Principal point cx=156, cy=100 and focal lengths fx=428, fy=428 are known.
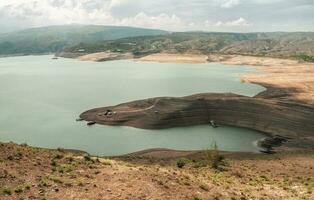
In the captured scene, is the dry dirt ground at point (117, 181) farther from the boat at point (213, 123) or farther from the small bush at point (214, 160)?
the boat at point (213, 123)

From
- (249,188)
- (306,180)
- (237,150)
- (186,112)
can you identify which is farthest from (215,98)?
(249,188)

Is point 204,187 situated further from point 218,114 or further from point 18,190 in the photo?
point 218,114

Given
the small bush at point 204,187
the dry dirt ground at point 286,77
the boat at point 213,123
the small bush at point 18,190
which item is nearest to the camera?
the small bush at point 18,190

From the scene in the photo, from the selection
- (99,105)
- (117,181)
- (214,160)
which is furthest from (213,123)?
(117,181)

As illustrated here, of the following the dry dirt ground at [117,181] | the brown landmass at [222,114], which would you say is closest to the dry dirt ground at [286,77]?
the brown landmass at [222,114]

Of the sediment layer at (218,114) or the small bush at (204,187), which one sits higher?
the small bush at (204,187)

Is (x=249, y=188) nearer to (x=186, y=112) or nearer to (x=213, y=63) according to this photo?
(x=186, y=112)

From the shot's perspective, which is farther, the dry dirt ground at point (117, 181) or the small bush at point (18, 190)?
the dry dirt ground at point (117, 181)
